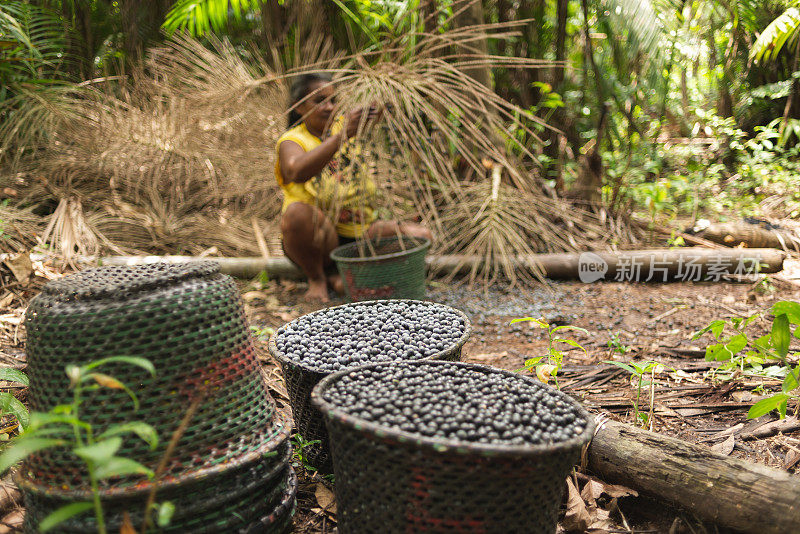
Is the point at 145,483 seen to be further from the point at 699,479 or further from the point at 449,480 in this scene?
the point at 699,479

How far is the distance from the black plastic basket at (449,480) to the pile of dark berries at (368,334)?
45 centimetres

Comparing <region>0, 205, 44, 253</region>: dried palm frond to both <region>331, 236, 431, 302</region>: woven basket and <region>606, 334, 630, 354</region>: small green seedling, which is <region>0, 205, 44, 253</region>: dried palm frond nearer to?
<region>331, 236, 431, 302</region>: woven basket

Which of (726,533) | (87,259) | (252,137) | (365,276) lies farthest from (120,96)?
(726,533)

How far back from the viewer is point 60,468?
1.06 metres

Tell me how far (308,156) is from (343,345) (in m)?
→ 1.23

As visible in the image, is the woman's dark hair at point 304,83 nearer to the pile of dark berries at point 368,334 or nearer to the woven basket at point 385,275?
the woven basket at point 385,275

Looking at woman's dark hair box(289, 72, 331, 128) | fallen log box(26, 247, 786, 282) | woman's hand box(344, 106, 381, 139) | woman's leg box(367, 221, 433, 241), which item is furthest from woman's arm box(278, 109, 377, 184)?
fallen log box(26, 247, 786, 282)

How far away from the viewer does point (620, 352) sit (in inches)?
88.7

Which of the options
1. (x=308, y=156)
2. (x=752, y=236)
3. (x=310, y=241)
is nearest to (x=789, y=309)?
(x=308, y=156)

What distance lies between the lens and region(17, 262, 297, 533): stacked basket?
1.06 meters

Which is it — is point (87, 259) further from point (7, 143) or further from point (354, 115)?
point (354, 115)

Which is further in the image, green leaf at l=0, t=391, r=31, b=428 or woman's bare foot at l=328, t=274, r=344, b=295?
woman's bare foot at l=328, t=274, r=344, b=295

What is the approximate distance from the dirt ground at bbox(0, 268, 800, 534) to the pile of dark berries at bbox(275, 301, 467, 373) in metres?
0.37

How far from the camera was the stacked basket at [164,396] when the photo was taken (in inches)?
41.6
